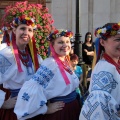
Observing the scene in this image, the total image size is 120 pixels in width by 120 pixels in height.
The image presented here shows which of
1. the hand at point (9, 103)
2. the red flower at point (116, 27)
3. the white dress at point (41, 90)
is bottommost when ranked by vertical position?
the hand at point (9, 103)

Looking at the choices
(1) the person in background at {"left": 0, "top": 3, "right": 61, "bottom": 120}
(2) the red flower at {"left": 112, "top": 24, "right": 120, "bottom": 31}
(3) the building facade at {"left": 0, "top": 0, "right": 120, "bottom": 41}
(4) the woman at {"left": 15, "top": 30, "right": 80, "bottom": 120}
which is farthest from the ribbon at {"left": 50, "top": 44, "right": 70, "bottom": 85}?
(3) the building facade at {"left": 0, "top": 0, "right": 120, "bottom": 41}

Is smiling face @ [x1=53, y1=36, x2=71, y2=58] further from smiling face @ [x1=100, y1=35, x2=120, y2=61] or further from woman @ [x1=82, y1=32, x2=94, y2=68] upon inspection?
woman @ [x1=82, y1=32, x2=94, y2=68]

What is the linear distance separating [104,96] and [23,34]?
1258mm

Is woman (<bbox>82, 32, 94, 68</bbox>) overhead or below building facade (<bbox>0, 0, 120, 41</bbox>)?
below

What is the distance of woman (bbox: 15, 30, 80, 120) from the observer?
2607mm

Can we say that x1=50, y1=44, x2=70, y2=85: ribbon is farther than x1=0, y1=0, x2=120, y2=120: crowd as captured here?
Yes

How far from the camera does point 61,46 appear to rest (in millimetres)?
2820

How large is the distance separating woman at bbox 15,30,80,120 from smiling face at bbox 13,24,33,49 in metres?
0.27

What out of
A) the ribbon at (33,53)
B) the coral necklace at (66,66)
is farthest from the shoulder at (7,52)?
the coral necklace at (66,66)

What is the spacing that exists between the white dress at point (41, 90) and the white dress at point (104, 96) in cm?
54

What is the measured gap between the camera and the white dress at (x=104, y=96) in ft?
6.81

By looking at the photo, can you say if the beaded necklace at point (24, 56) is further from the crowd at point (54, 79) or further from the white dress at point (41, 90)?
the white dress at point (41, 90)

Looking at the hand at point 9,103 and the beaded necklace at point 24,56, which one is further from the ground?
the beaded necklace at point 24,56

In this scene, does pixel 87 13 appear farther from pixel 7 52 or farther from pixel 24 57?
pixel 7 52
